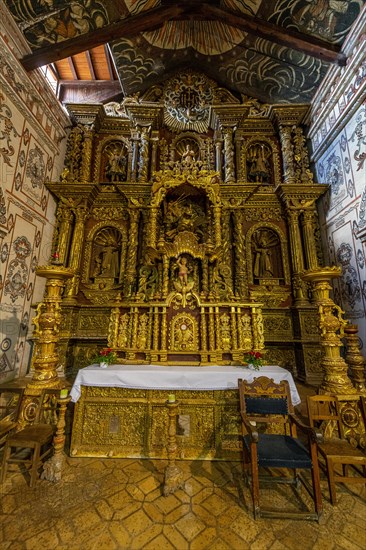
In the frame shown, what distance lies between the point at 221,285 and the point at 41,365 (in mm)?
4193

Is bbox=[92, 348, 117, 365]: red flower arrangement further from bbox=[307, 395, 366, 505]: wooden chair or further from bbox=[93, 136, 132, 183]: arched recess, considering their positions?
bbox=[93, 136, 132, 183]: arched recess

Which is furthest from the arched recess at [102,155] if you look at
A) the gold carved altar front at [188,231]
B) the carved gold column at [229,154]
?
the carved gold column at [229,154]

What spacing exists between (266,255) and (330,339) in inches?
130

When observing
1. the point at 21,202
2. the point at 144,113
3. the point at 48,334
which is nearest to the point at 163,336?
the point at 48,334

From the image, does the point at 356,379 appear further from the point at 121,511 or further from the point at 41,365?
the point at 41,365

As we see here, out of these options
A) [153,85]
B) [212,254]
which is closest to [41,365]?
[212,254]

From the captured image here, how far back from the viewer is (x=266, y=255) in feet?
23.8

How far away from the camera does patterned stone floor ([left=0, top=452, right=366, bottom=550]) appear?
232cm

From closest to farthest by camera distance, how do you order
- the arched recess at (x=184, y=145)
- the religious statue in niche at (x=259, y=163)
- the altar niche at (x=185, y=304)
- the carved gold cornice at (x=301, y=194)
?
1. the altar niche at (x=185, y=304)
2. the carved gold cornice at (x=301, y=194)
3. the religious statue in niche at (x=259, y=163)
4. the arched recess at (x=184, y=145)

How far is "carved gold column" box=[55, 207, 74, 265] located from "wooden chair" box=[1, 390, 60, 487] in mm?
3899

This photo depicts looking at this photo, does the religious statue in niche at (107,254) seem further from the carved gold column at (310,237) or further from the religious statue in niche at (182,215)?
the carved gold column at (310,237)

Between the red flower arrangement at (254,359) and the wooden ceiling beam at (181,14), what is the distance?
7.33 m

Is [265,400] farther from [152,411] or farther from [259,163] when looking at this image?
[259,163]

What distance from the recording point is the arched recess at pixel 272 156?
772 centimetres
